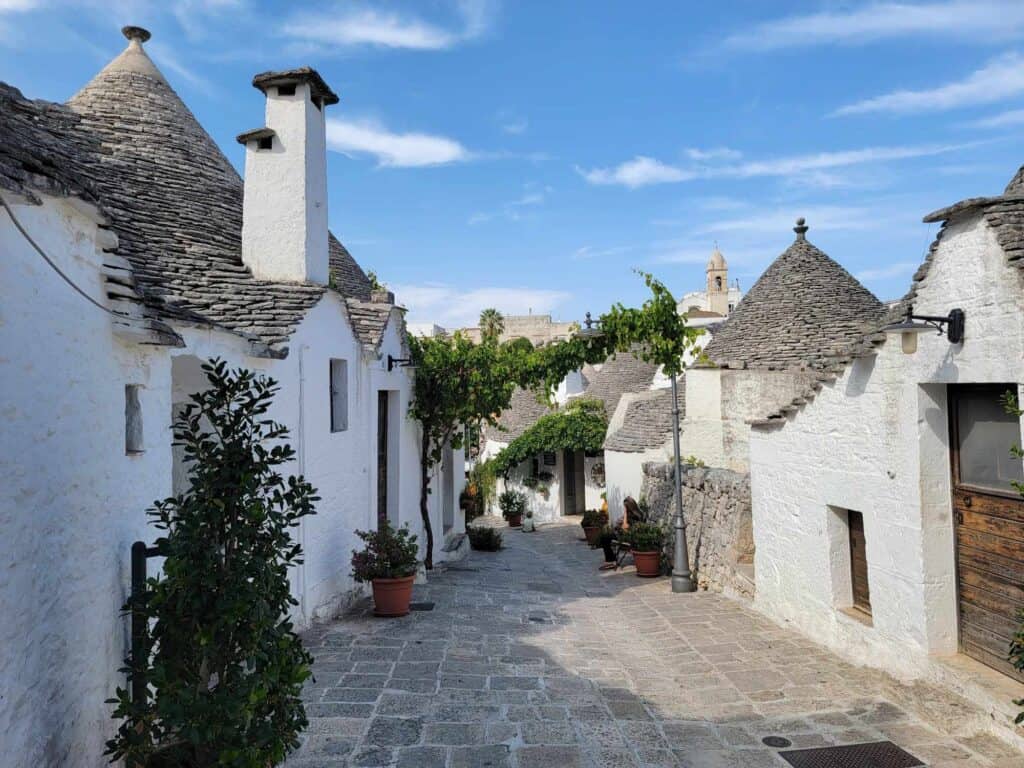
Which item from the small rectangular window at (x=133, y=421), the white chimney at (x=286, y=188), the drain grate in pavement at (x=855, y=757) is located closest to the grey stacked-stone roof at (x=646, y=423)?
the white chimney at (x=286, y=188)

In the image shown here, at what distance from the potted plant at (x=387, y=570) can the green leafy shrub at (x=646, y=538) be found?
4.96 m

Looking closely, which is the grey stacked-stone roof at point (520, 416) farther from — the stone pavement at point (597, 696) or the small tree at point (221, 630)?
the small tree at point (221, 630)

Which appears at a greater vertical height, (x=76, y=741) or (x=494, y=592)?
(x=76, y=741)

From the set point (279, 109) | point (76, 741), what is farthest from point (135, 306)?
point (279, 109)

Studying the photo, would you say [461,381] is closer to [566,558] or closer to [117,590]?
[566,558]

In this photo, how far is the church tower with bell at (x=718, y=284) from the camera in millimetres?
53156

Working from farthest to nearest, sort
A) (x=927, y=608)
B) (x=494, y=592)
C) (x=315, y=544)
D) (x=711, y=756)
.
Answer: (x=494, y=592), (x=315, y=544), (x=927, y=608), (x=711, y=756)

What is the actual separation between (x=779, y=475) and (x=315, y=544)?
18.3ft

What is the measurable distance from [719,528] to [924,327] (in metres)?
5.93

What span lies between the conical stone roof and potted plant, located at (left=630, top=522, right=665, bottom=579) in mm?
6648

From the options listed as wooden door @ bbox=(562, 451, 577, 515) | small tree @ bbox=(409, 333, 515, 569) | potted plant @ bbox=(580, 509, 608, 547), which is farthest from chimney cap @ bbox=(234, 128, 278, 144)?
wooden door @ bbox=(562, 451, 577, 515)

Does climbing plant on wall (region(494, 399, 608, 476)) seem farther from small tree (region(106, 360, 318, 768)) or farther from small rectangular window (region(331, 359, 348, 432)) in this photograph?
small tree (region(106, 360, 318, 768))

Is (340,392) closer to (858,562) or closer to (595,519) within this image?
(858,562)

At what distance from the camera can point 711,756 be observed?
4977 millimetres
